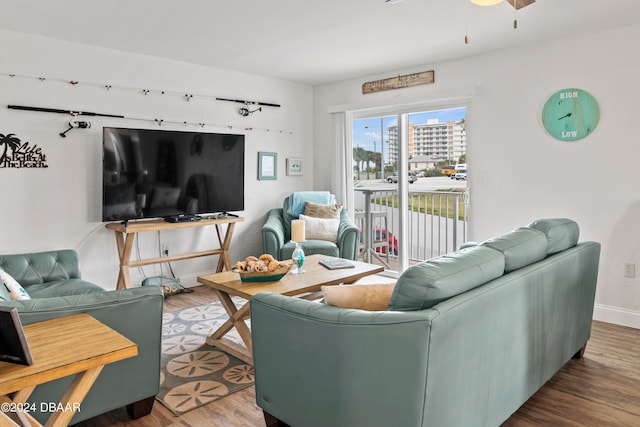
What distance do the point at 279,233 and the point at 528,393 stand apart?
311 cm

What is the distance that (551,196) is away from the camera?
4.16m

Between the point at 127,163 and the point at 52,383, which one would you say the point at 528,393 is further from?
the point at 127,163

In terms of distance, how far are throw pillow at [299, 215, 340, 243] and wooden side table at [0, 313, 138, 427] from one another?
3.40 meters

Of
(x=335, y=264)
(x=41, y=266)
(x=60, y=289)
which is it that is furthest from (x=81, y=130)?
(x=335, y=264)

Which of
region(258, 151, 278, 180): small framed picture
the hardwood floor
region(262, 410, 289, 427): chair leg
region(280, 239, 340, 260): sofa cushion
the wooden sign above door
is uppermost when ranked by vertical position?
the wooden sign above door

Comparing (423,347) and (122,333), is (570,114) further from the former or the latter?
(122,333)

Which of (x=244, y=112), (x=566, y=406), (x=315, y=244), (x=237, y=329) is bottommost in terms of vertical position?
(x=566, y=406)

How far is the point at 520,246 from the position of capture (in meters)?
2.23

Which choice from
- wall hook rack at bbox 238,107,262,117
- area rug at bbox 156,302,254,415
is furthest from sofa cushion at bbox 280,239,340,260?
wall hook rack at bbox 238,107,262,117

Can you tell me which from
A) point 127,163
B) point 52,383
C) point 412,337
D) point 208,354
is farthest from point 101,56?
point 412,337

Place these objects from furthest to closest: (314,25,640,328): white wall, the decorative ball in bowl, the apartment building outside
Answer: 1. the apartment building outside
2. (314,25,640,328): white wall
3. the decorative ball in bowl

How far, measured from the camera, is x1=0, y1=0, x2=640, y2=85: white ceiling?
3.22 meters

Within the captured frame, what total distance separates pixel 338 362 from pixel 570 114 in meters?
3.38

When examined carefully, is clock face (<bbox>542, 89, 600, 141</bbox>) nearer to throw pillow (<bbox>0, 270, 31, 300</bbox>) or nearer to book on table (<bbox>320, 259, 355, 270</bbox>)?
book on table (<bbox>320, 259, 355, 270</bbox>)
